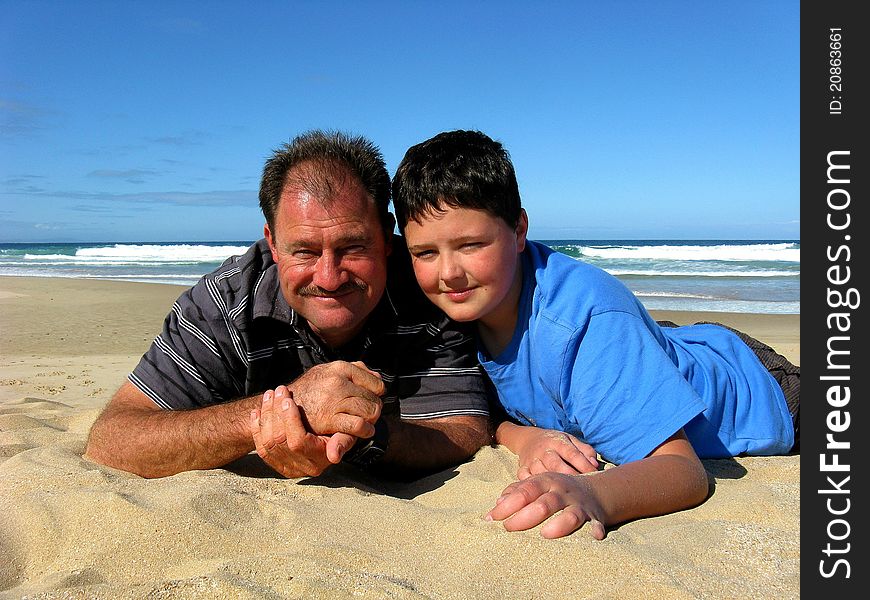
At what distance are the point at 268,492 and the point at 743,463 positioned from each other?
6.91 feet

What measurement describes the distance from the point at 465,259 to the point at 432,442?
2.69 ft

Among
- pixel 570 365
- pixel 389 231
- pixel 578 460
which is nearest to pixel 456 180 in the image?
pixel 389 231

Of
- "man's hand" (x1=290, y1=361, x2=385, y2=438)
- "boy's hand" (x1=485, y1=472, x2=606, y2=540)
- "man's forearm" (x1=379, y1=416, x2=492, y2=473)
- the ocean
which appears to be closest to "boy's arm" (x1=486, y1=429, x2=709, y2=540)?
"boy's hand" (x1=485, y1=472, x2=606, y2=540)

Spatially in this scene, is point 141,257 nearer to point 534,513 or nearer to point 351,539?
point 351,539

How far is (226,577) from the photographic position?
5.94ft

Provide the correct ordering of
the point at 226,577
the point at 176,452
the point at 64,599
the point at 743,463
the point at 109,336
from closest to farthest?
the point at 64,599 → the point at 226,577 → the point at 176,452 → the point at 743,463 → the point at 109,336

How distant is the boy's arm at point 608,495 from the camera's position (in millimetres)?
2129

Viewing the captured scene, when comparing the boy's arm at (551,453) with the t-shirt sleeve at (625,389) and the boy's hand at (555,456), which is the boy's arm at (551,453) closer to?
the boy's hand at (555,456)

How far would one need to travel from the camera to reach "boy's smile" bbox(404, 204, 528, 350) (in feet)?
9.20

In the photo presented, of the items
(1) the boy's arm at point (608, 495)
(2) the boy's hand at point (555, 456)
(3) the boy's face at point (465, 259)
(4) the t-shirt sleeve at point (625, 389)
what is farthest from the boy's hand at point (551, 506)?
(3) the boy's face at point (465, 259)

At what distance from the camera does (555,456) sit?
2820mm

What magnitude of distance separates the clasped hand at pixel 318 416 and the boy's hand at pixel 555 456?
2.33ft
